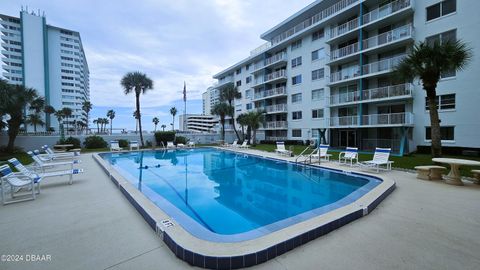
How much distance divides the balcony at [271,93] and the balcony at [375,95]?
8.10 metres

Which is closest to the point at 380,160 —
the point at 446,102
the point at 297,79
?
the point at 446,102

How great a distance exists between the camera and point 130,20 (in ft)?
48.2

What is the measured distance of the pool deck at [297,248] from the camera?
3129mm

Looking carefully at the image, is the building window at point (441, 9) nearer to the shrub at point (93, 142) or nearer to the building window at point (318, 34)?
the building window at point (318, 34)

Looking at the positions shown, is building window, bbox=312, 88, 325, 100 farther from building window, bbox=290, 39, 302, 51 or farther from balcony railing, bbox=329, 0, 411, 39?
building window, bbox=290, 39, 302, 51

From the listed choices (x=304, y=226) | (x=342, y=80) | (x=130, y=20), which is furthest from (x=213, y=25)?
(x=304, y=226)

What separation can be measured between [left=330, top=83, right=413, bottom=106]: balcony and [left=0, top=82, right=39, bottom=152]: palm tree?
29.5 metres

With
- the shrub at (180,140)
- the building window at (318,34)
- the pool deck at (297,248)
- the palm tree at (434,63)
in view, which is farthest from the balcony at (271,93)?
the pool deck at (297,248)

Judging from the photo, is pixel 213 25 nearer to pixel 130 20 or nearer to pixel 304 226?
pixel 130 20

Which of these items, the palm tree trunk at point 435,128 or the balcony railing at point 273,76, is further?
the balcony railing at point 273,76

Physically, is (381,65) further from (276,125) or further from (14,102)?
(14,102)

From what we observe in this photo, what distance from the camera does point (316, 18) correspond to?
85.1 feet

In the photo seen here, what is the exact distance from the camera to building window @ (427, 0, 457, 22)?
16.3 m

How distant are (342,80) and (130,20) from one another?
796 inches
